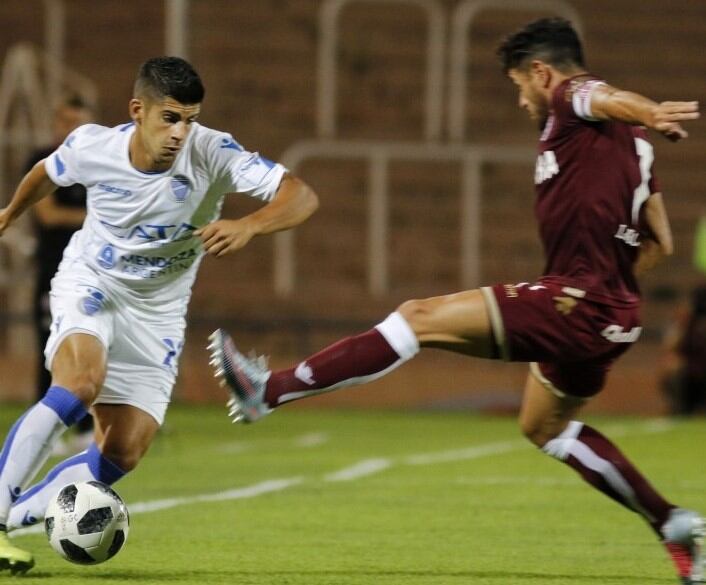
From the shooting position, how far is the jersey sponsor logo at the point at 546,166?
539 cm

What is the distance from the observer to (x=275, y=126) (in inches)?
688

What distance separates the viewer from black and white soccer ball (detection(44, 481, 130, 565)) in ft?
17.6

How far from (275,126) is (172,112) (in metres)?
11.9

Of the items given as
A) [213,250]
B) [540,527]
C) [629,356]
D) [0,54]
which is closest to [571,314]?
[213,250]

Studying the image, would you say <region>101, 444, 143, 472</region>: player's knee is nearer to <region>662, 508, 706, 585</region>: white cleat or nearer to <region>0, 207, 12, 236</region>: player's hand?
<region>0, 207, 12, 236</region>: player's hand

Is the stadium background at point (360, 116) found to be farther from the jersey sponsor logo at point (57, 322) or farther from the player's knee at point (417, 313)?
the player's knee at point (417, 313)

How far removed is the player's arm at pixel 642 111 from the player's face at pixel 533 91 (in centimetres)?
37

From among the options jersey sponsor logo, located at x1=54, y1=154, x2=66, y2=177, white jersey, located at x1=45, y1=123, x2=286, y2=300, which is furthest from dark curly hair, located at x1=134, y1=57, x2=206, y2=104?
jersey sponsor logo, located at x1=54, y1=154, x2=66, y2=177

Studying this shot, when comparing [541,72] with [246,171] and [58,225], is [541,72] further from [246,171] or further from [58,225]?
[58,225]

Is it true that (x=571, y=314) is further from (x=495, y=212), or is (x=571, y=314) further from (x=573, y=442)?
Result: (x=495, y=212)

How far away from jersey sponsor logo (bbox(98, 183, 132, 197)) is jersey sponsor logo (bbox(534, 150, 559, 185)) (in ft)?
4.82

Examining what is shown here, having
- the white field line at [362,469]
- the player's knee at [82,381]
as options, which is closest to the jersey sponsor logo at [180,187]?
the player's knee at [82,381]

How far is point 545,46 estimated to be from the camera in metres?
5.49

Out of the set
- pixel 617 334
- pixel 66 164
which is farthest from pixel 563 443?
pixel 66 164
